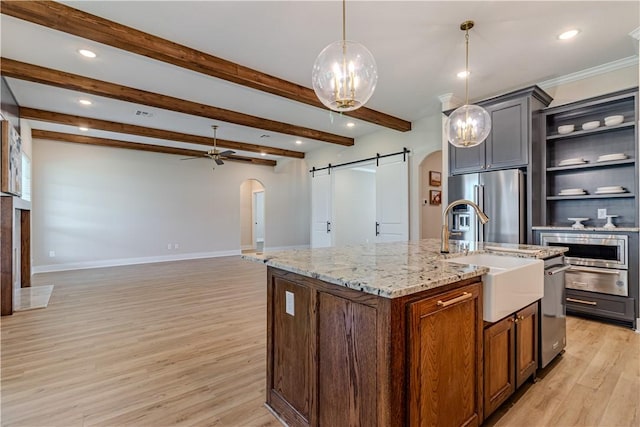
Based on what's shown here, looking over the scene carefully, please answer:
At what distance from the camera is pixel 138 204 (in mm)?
7828

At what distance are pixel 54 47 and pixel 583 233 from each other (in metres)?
6.14

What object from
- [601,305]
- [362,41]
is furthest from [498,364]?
[362,41]

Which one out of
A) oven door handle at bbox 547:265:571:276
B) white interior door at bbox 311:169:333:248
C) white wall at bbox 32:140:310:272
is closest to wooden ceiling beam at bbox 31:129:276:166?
white wall at bbox 32:140:310:272

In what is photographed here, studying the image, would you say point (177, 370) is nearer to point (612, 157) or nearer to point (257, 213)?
point (612, 157)

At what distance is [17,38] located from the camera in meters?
3.11

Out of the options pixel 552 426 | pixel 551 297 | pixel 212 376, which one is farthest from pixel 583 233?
pixel 212 376

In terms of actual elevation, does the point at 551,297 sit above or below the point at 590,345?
above

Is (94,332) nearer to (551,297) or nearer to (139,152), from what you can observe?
(551,297)

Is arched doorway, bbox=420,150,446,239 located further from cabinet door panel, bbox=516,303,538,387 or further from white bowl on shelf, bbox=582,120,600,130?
cabinet door panel, bbox=516,303,538,387

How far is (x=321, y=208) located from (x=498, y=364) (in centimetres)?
716

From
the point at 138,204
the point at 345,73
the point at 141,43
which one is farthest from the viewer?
the point at 138,204

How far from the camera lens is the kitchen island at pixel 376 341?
123 centimetres

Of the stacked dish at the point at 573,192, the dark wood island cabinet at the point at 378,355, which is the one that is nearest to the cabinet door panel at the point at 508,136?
the stacked dish at the point at 573,192

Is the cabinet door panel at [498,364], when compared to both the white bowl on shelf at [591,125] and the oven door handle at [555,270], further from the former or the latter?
the white bowl on shelf at [591,125]
